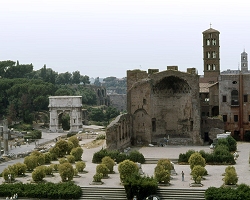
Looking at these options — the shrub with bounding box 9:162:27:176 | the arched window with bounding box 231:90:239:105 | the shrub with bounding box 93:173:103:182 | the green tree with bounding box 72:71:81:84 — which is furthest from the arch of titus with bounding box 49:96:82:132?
the green tree with bounding box 72:71:81:84

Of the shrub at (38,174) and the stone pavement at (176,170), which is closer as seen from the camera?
the stone pavement at (176,170)

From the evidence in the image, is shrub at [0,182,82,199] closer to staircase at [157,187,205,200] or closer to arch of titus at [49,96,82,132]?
staircase at [157,187,205,200]

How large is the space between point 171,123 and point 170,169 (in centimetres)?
2116

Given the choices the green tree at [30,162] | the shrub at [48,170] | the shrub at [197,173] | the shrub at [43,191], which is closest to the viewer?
the shrub at [43,191]

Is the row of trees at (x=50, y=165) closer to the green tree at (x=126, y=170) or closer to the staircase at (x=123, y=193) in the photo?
the staircase at (x=123, y=193)

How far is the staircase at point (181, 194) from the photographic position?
106ft

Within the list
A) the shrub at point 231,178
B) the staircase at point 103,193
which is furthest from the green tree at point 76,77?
the shrub at point 231,178

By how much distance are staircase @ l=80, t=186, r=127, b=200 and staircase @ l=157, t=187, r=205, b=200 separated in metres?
2.38

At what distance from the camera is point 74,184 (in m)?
34.7

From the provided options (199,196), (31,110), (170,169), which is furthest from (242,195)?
(31,110)

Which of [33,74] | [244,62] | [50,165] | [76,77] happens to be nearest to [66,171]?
[50,165]

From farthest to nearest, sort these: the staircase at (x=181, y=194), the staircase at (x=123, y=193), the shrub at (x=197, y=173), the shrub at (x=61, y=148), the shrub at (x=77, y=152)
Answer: the shrub at (x=61, y=148) → the shrub at (x=77, y=152) → the shrub at (x=197, y=173) → the staircase at (x=123, y=193) → the staircase at (x=181, y=194)

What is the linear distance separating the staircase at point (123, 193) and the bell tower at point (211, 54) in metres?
37.6

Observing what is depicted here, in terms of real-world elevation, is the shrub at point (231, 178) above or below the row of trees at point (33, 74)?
below
